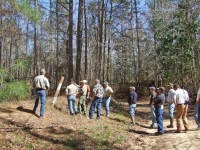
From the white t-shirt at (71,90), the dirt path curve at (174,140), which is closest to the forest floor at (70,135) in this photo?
the dirt path curve at (174,140)

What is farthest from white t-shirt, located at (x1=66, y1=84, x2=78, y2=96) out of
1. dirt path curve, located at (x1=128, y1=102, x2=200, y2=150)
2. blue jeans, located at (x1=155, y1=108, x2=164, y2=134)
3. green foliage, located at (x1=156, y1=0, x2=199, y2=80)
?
green foliage, located at (x1=156, y1=0, x2=199, y2=80)

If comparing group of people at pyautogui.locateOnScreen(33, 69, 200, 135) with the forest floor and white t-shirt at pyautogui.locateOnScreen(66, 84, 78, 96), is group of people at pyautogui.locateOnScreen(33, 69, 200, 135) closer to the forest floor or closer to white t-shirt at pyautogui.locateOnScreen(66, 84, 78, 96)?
white t-shirt at pyautogui.locateOnScreen(66, 84, 78, 96)

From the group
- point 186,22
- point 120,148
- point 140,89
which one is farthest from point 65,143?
point 140,89

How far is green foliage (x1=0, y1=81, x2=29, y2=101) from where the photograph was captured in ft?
24.3

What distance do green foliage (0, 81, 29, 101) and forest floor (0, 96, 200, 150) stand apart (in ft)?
6.47

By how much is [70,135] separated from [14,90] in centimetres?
408

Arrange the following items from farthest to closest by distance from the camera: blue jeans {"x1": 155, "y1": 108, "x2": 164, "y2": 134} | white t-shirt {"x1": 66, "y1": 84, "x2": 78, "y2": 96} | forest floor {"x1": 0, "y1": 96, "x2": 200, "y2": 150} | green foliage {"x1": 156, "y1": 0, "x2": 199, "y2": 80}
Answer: green foliage {"x1": 156, "y1": 0, "x2": 199, "y2": 80} < white t-shirt {"x1": 66, "y1": 84, "x2": 78, "y2": 96} < blue jeans {"x1": 155, "y1": 108, "x2": 164, "y2": 134} < forest floor {"x1": 0, "y1": 96, "x2": 200, "y2": 150}

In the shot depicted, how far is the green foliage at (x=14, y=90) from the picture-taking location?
24.3ft

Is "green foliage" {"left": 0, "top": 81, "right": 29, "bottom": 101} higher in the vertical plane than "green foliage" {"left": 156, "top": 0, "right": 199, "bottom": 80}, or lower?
lower

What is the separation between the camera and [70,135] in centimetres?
1103

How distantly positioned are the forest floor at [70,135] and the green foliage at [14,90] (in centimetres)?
197

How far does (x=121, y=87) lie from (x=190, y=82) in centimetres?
1228

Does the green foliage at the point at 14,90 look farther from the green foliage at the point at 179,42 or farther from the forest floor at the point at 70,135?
the green foliage at the point at 179,42

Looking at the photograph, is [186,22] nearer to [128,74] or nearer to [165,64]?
[165,64]
